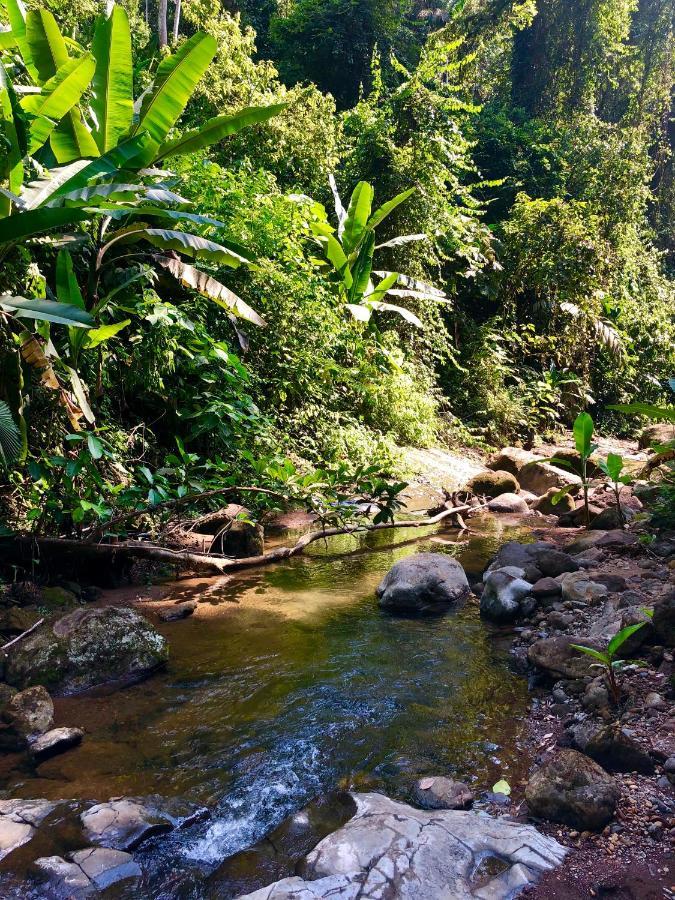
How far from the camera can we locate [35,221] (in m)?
3.81

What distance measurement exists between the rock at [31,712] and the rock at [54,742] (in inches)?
3.2

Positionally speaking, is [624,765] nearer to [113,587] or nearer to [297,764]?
[297,764]

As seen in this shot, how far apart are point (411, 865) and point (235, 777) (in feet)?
3.24

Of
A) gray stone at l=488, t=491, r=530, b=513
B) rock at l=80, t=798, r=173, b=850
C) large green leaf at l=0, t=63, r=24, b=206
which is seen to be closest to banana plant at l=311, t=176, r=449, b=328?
gray stone at l=488, t=491, r=530, b=513

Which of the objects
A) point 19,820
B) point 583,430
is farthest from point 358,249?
point 19,820

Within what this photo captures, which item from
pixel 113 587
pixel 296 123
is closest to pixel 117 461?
pixel 113 587

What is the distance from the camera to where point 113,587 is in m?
5.27

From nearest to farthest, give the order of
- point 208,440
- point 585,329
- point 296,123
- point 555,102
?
point 208,440
point 296,123
point 585,329
point 555,102

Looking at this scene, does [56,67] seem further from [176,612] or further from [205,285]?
[176,612]

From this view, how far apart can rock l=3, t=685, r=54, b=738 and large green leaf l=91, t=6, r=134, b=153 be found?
14.7 feet

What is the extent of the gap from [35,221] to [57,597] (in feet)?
8.50

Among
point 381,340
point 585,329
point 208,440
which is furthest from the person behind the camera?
point 585,329

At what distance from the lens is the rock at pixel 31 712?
309cm

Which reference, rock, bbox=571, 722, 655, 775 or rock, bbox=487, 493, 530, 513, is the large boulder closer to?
rock, bbox=487, 493, 530, 513
